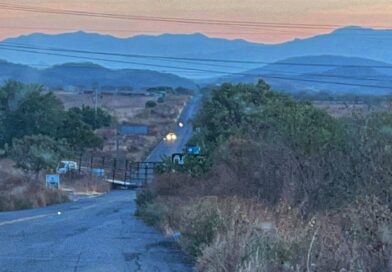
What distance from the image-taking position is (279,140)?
20953mm

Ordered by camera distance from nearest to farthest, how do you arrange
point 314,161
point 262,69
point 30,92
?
point 314,161 < point 30,92 < point 262,69

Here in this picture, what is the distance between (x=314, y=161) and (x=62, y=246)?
5867 millimetres

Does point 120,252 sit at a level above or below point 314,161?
below

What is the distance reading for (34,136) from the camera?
67812 millimetres

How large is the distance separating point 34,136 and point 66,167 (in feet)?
12.4

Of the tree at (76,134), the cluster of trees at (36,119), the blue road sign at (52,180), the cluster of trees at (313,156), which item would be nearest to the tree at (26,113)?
the cluster of trees at (36,119)

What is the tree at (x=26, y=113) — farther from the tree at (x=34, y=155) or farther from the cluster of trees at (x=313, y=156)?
the cluster of trees at (x=313, y=156)

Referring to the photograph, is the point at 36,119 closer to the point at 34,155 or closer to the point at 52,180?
the point at 34,155

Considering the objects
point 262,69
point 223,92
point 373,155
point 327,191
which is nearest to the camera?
point 373,155

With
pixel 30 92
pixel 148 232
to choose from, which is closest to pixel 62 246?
pixel 148 232

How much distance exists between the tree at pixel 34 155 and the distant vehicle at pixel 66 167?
1.38m

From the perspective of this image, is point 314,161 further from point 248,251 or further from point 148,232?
point 148,232

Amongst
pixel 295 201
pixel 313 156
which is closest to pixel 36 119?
pixel 313 156

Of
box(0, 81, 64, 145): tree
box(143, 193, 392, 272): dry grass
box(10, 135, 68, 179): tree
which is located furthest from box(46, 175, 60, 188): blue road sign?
box(143, 193, 392, 272): dry grass
